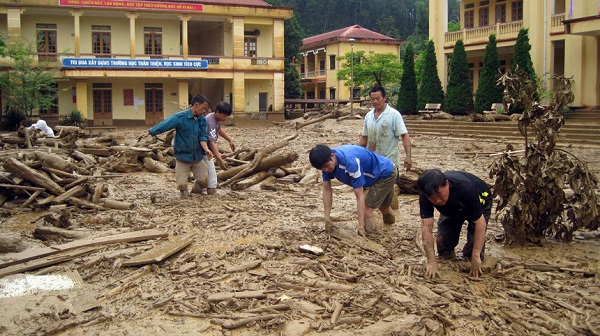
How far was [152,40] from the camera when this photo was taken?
3981 cm

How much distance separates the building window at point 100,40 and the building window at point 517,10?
81.3 feet

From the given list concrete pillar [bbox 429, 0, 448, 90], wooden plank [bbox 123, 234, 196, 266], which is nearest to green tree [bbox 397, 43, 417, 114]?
concrete pillar [bbox 429, 0, 448, 90]

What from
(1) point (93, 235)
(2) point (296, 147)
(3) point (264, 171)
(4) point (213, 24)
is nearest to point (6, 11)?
(4) point (213, 24)

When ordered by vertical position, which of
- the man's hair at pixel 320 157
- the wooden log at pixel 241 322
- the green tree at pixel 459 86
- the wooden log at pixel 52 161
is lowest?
the wooden log at pixel 241 322

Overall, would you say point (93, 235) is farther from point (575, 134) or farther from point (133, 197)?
point (575, 134)

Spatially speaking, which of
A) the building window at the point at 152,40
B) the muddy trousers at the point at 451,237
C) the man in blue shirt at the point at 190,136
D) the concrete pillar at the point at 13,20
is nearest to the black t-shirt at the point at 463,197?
the muddy trousers at the point at 451,237

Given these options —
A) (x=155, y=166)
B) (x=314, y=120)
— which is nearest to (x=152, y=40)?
(x=314, y=120)

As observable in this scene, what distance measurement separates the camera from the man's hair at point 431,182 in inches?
196

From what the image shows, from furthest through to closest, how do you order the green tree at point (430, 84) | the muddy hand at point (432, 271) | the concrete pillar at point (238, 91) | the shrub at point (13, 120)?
the concrete pillar at point (238, 91)
the green tree at point (430, 84)
the shrub at point (13, 120)
the muddy hand at point (432, 271)

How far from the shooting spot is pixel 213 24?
4272 centimetres

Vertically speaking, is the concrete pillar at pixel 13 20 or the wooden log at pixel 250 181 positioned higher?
the concrete pillar at pixel 13 20

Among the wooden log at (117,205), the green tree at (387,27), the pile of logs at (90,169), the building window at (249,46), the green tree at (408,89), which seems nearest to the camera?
the wooden log at (117,205)

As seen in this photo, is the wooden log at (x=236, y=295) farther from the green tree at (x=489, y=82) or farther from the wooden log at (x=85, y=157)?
the green tree at (x=489, y=82)

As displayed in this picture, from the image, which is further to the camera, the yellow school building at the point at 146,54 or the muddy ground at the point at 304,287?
the yellow school building at the point at 146,54
